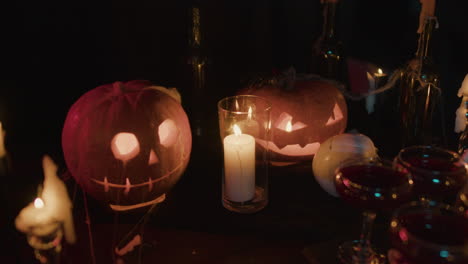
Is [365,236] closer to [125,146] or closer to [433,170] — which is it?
[433,170]

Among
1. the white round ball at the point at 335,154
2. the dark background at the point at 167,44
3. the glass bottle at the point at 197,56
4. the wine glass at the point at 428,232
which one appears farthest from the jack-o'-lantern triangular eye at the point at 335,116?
the dark background at the point at 167,44

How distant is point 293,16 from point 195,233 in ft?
4.86

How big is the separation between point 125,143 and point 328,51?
3.09ft

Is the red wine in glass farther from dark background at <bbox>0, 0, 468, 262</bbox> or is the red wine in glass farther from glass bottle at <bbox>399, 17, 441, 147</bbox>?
dark background at <bbox>0, 0, 468, 262</bbox>

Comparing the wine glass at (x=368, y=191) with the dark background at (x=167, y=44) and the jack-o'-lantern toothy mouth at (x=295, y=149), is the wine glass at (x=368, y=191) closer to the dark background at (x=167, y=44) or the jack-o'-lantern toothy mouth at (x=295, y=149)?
the jack-o'-lantern toothy mouth at (x=295, y=149)

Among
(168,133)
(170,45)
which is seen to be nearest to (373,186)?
(168,133)

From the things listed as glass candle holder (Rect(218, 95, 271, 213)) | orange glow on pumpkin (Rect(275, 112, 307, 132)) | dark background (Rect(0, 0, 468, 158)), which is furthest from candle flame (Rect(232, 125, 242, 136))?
dark background (Rect(0, 0, 468, 158))

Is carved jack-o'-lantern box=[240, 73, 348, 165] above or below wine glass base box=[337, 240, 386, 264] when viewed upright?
above

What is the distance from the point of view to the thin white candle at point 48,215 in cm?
104

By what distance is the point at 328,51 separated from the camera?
68.3 inches

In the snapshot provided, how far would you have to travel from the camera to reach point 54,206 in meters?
1.10

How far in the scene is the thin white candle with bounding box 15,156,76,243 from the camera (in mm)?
1038

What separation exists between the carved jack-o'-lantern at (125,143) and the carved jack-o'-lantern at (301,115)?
361 mm

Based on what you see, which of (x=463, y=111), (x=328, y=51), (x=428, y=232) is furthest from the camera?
(x=328, y=51)
